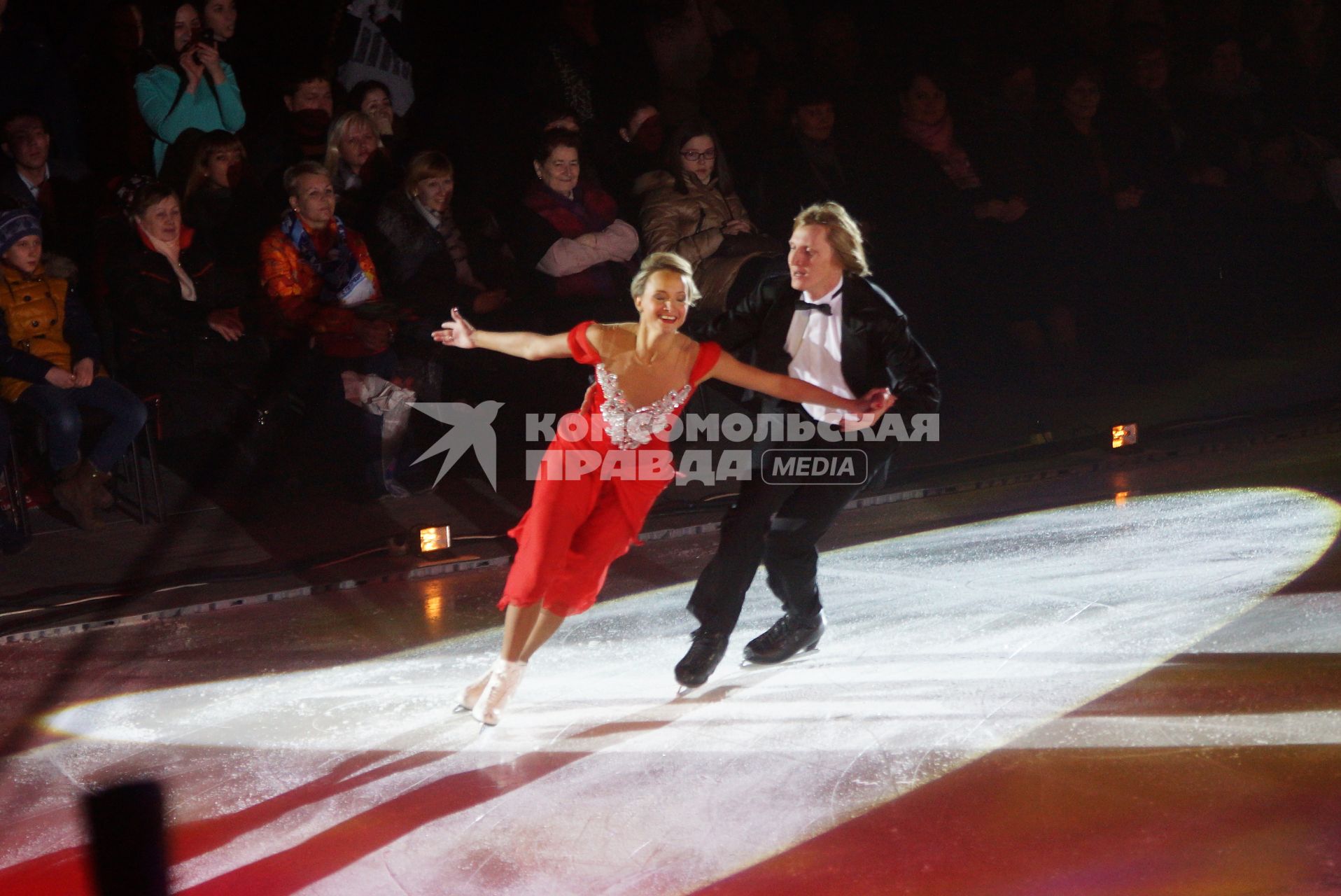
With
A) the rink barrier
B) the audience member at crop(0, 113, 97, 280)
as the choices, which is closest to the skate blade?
the rink barrier

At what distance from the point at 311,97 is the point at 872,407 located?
379 centimetres

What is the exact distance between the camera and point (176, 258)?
243 inches

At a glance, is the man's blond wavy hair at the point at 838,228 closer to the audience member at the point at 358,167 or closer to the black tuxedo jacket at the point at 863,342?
the black tuxedo jacket at the point at 863,342

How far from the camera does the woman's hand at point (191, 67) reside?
6.57 metres

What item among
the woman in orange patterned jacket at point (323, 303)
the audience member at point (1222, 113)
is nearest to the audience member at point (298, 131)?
the woman in orange patterned jacket at point (323, 303)

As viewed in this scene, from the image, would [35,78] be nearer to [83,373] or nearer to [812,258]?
[83,373]

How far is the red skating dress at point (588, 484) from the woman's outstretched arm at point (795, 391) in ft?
0.32

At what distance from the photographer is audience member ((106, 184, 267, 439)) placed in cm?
605

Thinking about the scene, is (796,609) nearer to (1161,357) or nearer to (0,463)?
(0,463)

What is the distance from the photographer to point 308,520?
6.25 meters

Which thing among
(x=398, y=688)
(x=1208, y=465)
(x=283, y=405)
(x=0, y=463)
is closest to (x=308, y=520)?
(x=283, y=405)

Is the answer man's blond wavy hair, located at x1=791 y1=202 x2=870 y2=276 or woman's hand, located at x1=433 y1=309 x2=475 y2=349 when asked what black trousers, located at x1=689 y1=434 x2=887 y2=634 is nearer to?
man's blond wavy hair, located at x1=791 y1=202 x2=870 y2=276

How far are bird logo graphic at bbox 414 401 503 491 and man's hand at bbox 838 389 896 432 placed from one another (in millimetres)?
2878

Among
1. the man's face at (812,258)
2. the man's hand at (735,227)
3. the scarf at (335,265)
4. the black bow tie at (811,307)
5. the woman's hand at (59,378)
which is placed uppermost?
the man's hand at (735,227)
